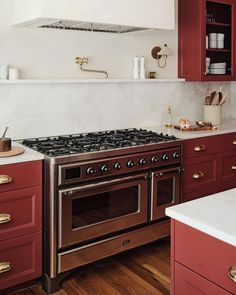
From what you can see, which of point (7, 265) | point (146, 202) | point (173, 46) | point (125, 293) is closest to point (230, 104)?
point (173, 46)

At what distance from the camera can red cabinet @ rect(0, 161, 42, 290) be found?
2.51 m

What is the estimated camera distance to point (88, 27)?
10.5ft

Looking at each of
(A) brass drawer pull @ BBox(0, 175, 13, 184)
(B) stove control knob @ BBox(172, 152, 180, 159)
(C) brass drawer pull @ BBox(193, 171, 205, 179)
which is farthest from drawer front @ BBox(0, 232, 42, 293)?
(C) brass drawer pull @ BBox(193, 171, 205, 179)

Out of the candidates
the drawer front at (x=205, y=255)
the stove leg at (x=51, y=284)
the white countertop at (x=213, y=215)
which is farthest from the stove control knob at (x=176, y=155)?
the drawer front at (x=205, y=255)

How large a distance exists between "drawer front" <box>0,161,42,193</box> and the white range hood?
0.96 meters

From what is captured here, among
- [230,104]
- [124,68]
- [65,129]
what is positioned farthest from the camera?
[230,104]

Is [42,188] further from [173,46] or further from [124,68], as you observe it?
[173,46]

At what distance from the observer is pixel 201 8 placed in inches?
150

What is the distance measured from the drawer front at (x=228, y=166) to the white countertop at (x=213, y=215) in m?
2.22

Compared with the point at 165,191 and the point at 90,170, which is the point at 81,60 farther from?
the point at 165,191

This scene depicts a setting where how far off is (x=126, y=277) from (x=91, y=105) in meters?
1.45

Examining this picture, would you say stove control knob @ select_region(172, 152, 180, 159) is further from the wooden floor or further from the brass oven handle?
the wooden floor

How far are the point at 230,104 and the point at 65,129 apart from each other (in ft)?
7.37

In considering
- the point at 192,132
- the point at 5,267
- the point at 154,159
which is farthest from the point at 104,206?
the point at 192,132
